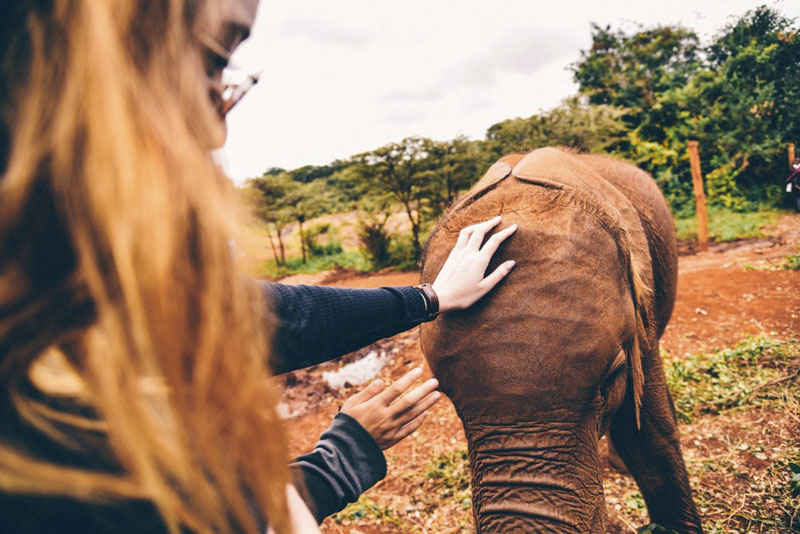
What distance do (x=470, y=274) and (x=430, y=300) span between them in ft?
0.66

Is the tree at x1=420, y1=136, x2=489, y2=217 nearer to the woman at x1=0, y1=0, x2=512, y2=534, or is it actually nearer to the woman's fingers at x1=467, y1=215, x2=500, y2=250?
the woman's fingers at x1=467, y1=215, x2=500, y2=250

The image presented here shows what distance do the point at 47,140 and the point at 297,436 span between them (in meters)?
5.33

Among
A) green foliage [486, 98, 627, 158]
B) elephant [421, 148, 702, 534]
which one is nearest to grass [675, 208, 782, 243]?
green foliage [486, 98, 627, 158]

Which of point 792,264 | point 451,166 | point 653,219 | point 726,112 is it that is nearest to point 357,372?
point 653,219

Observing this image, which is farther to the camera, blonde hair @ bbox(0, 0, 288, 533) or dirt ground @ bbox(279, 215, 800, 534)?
dirt ground @ bbox(279, 215, 800, 534)

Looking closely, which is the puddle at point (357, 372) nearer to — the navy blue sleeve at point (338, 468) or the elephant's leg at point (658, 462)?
the elephant's leg at point (658, 462)

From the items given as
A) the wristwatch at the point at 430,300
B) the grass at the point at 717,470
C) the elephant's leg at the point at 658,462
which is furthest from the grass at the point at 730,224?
the wristwatch at the point at 430,300

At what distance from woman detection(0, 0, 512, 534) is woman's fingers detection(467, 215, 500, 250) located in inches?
50.2

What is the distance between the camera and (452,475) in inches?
155

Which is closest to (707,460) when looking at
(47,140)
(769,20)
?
(47,140)

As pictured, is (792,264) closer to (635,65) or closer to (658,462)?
(658,462)

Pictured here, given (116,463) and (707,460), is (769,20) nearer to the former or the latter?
(707,460)

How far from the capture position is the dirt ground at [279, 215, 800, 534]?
10.9 ft

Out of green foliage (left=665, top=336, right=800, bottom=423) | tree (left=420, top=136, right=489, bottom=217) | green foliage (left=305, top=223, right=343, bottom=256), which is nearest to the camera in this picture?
green foliage (left=665, top=336, right=800, bottom=423)
